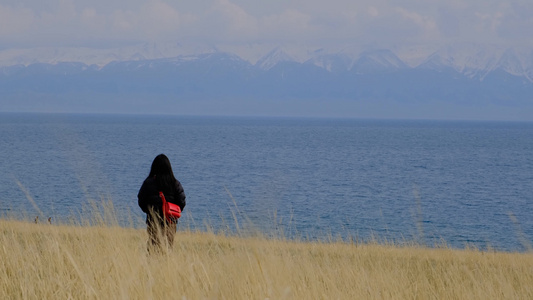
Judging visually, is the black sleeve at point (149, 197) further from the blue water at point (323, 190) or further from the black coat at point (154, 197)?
the blue water at point (323, 190)

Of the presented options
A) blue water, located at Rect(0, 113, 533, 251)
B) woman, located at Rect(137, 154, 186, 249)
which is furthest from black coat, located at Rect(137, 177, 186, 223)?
blue water, located at Rect(0, 113, 533, 251)

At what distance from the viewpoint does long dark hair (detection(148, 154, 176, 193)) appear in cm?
830

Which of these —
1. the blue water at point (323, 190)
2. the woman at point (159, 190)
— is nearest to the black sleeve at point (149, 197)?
the woman at point (159, 190)

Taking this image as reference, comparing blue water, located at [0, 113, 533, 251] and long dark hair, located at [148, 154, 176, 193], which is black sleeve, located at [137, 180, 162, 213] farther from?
blue water, located at [0, 113, 533, 251]

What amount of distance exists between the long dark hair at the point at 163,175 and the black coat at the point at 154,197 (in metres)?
0.04

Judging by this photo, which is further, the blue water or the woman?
the blue water

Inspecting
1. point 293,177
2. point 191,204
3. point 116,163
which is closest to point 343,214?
point 191,204

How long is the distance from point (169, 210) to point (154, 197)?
0.25m

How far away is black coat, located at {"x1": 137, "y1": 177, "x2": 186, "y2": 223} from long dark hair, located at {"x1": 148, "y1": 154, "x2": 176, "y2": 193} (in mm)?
36

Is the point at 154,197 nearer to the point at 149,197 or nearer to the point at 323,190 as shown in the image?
the point at 149,197

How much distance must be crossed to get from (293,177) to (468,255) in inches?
1891

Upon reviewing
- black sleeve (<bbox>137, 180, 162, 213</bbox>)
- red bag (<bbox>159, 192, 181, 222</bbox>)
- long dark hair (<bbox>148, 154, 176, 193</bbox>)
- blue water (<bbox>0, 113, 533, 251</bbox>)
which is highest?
long dark hair (<bbox>148, 154, 176, 193</bbox>)

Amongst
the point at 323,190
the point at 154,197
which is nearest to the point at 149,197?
the point at 154,197

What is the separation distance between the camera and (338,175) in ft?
222
